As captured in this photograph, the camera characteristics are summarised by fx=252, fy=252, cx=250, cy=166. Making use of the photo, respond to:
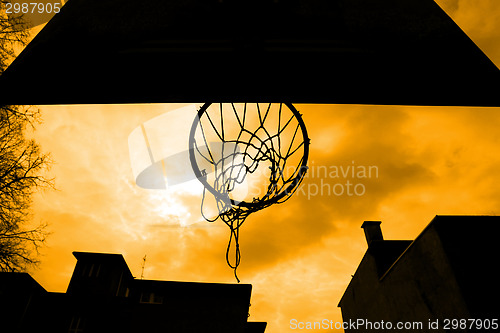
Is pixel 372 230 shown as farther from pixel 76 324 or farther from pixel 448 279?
pixel 76 324

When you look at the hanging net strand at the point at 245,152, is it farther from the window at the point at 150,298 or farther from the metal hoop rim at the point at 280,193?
the window at the point at 150,298

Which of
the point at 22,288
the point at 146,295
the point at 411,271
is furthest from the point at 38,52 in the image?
the point at 22,288

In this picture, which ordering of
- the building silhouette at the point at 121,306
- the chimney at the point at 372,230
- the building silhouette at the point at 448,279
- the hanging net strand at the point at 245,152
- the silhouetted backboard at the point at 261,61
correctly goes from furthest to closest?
the building silhouette at the point at 121,306, the chimney at the point at 372,230, the building silhouette at the point at 448,279, the hanging net strand at the point at 245,152, the silhouetted backboard at the point at 261,61

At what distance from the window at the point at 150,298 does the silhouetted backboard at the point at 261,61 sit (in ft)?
42.6

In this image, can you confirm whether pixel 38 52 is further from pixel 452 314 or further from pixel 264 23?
pixel 452 314

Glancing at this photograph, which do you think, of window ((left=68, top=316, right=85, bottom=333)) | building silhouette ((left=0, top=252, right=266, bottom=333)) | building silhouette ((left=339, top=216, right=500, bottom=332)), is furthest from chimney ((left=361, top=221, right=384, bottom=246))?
window ((left=68, top=316, right=85, bottom=333))

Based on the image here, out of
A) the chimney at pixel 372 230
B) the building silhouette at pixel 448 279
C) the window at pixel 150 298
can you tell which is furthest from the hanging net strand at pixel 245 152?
the window at pixel 150 298

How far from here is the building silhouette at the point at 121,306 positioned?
38.4ft

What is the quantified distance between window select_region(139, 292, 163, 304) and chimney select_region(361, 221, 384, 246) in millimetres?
10257

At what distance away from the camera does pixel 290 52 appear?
1.68 meters

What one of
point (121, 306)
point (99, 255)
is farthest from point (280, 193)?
point (99, 255)

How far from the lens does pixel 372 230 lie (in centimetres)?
1155

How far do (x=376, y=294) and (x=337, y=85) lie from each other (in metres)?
11.3

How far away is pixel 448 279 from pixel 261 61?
24.7ft
